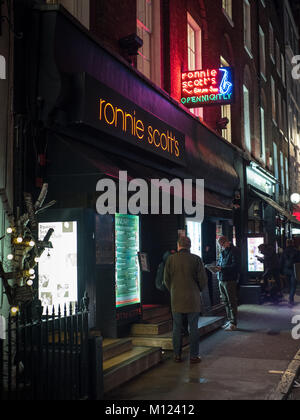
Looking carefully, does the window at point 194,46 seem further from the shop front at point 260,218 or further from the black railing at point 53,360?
the black railing at point 53,360

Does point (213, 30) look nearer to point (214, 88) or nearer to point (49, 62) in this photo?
point (214, 88)

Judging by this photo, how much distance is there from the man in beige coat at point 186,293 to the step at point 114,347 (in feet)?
2.48

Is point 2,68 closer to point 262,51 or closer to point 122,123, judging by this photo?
point 122,123

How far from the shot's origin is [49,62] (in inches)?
297

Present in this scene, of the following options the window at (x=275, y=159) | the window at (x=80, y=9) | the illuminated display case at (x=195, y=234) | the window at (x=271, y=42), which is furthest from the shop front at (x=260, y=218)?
the window at (x=80, y=9)

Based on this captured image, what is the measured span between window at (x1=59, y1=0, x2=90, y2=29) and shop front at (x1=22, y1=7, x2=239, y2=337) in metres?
0.66

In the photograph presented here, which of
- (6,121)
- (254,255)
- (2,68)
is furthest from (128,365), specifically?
(254,255)

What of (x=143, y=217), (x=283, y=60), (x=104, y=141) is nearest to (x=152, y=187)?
(x=104, y=141)

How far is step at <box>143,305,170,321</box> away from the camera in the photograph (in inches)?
400

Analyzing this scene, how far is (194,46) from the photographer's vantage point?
52.0ft

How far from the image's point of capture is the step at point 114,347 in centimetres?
768

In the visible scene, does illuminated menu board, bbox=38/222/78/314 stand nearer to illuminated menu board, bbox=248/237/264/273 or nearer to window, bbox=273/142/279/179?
illuminated menu board, bbox=248/237/264/273

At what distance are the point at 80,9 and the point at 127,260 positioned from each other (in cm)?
455
